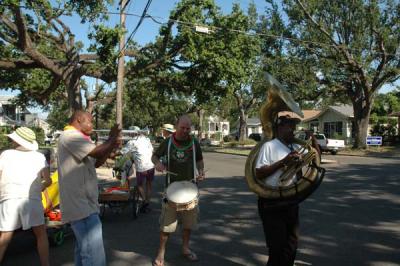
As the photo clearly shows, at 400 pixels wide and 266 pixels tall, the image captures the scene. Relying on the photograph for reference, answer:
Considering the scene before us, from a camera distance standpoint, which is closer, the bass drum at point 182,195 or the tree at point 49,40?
the bass drum at point 182,195

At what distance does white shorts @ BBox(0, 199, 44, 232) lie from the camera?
195 inches

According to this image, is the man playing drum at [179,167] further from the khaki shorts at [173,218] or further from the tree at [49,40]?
the tree at [49,40]

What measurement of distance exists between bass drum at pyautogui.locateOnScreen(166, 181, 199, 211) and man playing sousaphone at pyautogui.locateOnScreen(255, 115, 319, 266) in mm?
1322

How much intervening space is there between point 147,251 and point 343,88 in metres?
31.9

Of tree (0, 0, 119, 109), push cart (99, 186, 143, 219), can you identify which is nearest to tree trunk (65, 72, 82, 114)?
tree (0, 0, 119, 109)

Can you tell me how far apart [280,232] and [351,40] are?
31498 millimetres

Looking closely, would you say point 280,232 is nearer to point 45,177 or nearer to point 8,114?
point 45,177

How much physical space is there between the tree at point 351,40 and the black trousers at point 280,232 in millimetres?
27790

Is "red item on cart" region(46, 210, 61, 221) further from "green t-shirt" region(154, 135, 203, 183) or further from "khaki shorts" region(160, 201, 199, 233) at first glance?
"green t-shirt" region(154, 135, 203, 183)

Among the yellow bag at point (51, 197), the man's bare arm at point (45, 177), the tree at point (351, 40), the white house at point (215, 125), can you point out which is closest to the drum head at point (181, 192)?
the man's bare arm at point (45, 177)

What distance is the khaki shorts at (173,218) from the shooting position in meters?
5.66

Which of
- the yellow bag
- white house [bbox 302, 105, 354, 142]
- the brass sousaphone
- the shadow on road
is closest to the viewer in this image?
the brass sousaphone

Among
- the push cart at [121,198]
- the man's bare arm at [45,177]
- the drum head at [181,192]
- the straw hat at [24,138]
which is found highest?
the straw hat at [24,138]

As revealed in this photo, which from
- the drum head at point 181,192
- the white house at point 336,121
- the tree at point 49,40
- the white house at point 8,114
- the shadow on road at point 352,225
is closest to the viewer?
the drum head at point 181,192
